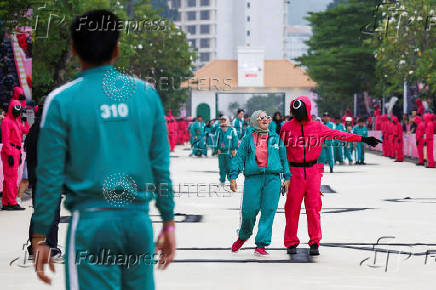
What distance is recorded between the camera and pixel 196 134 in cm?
4397

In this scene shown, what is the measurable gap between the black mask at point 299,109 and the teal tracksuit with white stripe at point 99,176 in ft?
20.4

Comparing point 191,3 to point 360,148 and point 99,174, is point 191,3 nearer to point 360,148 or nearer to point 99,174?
point 360,148

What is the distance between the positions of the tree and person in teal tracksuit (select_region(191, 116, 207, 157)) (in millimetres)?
13524

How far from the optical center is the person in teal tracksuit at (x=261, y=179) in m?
9.91

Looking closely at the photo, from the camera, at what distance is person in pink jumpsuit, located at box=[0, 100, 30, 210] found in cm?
1523

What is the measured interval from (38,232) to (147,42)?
56.2 meters

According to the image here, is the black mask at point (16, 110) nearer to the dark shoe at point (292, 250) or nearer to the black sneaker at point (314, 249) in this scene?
the dark shoe at point (292, 250)

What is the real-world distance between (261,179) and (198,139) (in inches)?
1266

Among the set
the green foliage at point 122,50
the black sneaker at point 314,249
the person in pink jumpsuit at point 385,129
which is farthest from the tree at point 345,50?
the black sneaker at point 314,249

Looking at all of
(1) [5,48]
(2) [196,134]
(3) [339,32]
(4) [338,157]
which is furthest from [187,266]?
(3) [339,32]

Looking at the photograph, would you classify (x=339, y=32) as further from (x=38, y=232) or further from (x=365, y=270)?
(x=38, y=232)

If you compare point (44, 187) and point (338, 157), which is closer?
point (44, 187)

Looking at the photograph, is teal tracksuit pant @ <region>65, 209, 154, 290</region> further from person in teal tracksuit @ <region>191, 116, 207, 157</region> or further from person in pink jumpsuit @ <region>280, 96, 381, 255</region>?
person in teal tracksuit @ <region>191, 116, 207, 157</region>

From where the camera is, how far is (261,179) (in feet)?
32.9
